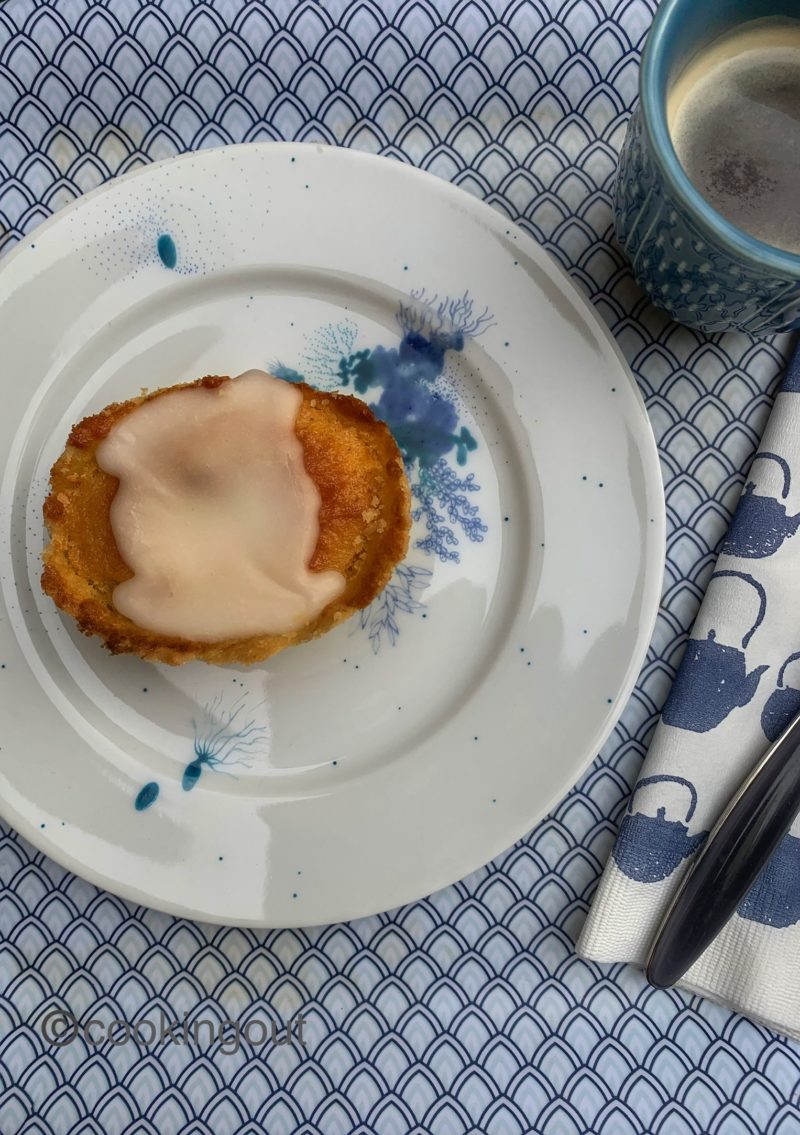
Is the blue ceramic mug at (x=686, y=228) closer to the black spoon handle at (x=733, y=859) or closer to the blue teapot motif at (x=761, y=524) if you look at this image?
the blue teapot motif at (x=761, y=524)

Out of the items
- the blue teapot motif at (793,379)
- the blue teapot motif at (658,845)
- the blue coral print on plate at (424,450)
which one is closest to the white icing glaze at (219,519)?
the blue coral print on plate at (424,450)

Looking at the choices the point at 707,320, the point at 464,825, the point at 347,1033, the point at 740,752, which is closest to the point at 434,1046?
the point at 347,1033

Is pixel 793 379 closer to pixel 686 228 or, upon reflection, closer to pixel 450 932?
pixel 686 228

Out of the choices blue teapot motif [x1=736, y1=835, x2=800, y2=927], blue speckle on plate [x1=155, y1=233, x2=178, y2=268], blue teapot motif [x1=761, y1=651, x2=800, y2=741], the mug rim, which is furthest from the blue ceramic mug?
blue teapot motif [x1=736, y1=835, x2=800, y2=927]

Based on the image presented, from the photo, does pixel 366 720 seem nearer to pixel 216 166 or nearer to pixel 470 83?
pixel 216 166

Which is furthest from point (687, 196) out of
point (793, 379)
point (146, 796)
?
point (146, 796)

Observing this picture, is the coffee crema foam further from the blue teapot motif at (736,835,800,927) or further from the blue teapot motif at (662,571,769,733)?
the blue teapot motif at (736,835,800,927)
